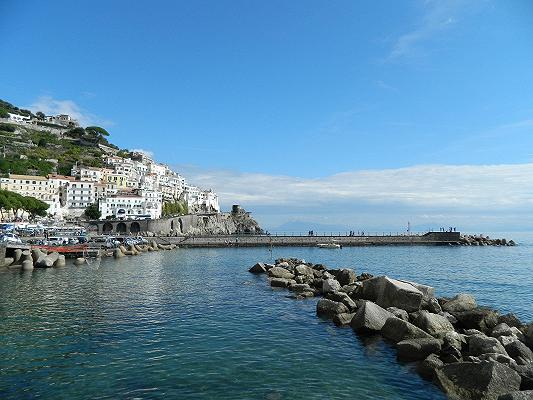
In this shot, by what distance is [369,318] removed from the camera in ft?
65.7

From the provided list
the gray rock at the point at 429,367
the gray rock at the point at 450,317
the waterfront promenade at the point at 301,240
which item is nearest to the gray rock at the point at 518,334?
the gray rock at the point at 450,317

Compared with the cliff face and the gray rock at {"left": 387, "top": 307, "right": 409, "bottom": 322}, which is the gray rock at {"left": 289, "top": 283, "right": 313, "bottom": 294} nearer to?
the gray rock at {"left": 387, "top": 307, "right": 409, "bottom": 322}

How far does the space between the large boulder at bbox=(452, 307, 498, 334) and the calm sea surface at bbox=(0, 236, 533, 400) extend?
620 cm

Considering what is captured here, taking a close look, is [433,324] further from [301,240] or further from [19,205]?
[19,205]

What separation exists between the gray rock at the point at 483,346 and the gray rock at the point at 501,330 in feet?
7.74

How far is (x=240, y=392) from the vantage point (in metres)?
12.7

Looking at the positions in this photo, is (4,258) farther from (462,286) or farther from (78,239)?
(462,286)

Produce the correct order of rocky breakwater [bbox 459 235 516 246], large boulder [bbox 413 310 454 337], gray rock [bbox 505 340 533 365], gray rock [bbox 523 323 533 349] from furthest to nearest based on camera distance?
rocky breakwater [bbox 459 235 516 246], large boulder [bbox 413 310 454 337], gray rock [bbox 523 323 533 349], gray rock [bbox 505 340 533 365]

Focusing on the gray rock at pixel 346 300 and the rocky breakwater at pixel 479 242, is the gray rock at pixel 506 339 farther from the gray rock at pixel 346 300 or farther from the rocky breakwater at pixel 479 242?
the rocky breakwater at pixel 479 242

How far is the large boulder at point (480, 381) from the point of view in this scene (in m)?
12.2

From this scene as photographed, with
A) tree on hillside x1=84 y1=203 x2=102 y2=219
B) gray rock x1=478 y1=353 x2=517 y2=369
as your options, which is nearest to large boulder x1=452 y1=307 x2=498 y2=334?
gray rock x1=478 y1=353 x2=517 y2=369

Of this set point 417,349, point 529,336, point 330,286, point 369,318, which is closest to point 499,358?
point 417,349

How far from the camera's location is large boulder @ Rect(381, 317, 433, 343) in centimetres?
1764

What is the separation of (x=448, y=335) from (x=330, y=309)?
795cm
